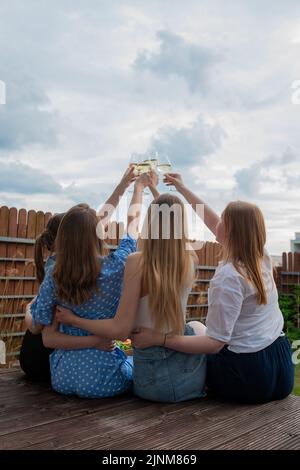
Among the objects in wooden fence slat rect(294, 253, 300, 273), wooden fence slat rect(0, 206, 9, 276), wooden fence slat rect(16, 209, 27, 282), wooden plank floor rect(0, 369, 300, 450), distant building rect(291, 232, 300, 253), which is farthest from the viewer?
distant building rect(291, 232, 300, 253)

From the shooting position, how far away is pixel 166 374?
6.86 ft

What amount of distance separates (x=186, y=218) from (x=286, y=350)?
76 centimetres

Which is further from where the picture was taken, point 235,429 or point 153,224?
point 153,224

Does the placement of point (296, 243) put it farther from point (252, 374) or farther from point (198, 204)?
point (252, 374)

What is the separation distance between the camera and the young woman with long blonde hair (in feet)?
6.66

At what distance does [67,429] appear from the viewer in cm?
174

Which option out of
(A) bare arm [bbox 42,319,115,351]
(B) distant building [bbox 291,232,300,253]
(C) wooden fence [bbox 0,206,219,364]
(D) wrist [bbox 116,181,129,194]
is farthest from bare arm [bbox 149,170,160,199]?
(B) distant building [bbox 291,232,300,253]

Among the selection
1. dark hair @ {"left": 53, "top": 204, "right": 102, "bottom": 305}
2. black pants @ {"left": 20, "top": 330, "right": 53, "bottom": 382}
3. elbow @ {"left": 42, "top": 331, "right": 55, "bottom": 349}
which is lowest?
black pants @ {"left": 20, "top": 330, "right": 53, "bottom": 382}

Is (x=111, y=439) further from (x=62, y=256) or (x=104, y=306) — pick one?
(x=62, y=256)

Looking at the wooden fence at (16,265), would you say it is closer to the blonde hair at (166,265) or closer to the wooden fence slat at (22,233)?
the wooden fence slat at (22,233)

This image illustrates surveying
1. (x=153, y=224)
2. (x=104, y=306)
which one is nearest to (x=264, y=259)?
(x=153, y=224)

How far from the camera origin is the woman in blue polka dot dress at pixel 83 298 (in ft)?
6.96

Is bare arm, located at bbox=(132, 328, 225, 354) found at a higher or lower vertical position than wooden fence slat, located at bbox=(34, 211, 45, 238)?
lower

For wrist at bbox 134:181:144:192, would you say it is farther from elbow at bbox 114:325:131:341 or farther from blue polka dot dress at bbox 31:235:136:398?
elbow at bbox 114:325:131:341
